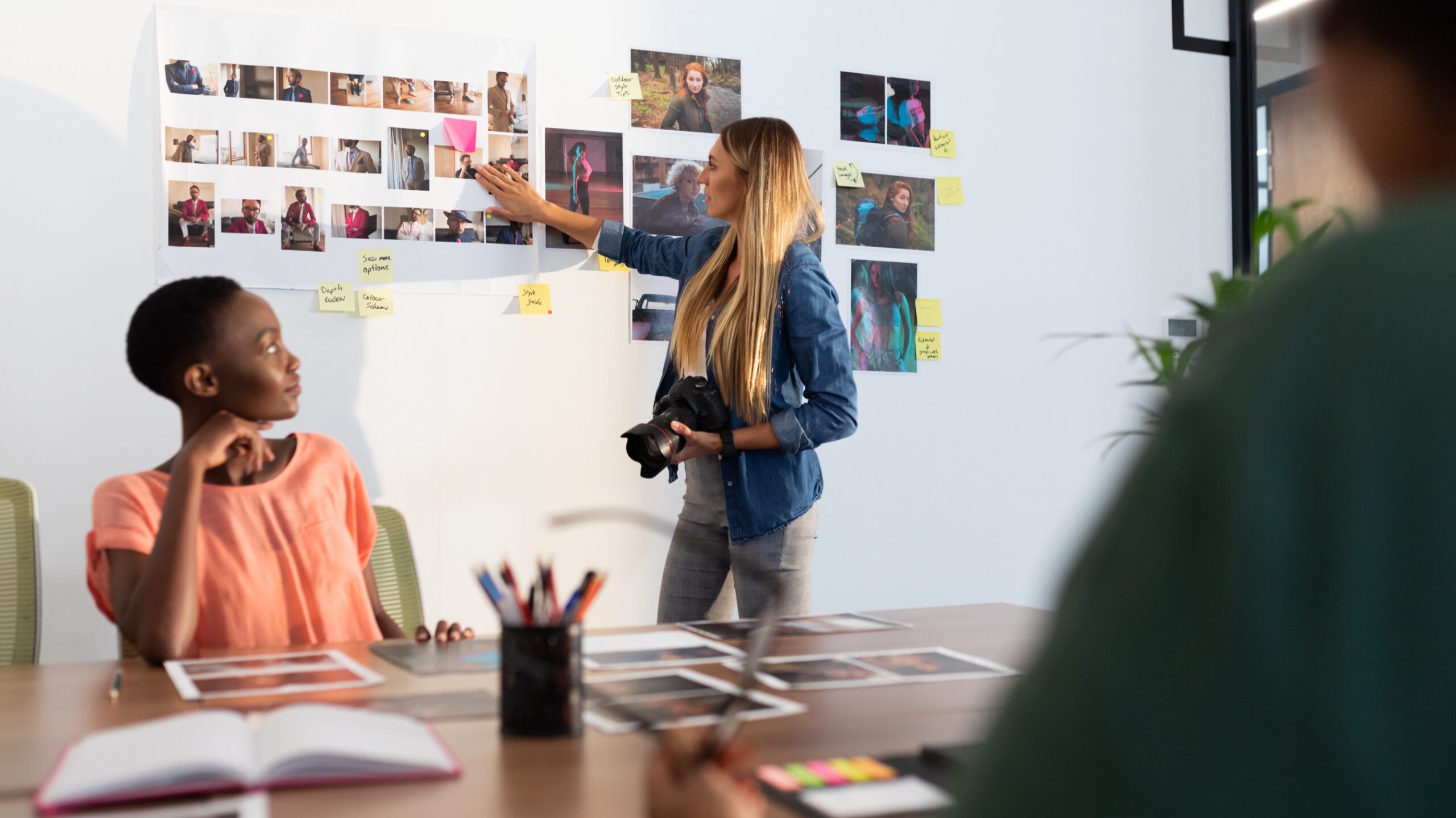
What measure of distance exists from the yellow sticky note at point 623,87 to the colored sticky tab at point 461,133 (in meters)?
0.30

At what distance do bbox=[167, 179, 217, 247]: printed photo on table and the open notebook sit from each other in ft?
5.07

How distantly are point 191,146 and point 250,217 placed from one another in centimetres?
17

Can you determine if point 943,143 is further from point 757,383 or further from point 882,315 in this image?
point 757,383

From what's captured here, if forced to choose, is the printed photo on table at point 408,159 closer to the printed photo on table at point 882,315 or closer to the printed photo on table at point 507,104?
the printed photo on table at point 507,104

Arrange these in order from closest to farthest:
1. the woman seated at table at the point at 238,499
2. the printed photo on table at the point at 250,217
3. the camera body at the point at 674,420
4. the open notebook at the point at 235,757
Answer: the open notebook at the point at 235,757, the woman seated at table at the point at 238,499, the camera body at the point at 674,420, the printed photo on table at the point at 250,217

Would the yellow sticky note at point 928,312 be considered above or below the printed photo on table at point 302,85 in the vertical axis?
below

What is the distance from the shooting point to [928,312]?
2.82 m

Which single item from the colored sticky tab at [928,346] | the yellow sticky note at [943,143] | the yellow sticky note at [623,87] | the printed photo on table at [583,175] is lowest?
the colored sticky tab at [928,346]

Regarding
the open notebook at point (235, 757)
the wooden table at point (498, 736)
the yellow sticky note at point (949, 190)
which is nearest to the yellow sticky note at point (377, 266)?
the wooden table at point (498, 736)

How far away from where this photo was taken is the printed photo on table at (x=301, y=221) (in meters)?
2.28

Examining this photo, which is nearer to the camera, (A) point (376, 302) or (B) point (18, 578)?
(B) point (18, 578)

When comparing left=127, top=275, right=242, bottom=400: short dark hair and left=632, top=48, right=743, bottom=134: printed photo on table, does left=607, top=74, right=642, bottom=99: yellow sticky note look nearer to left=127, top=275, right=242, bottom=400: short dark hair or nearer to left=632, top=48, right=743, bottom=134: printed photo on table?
left=632, top=48, right=743, bottom=134: printed photo on table

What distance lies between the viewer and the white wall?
2.13 meters

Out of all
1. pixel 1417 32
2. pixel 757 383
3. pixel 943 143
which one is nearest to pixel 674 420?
pixel 757 383
